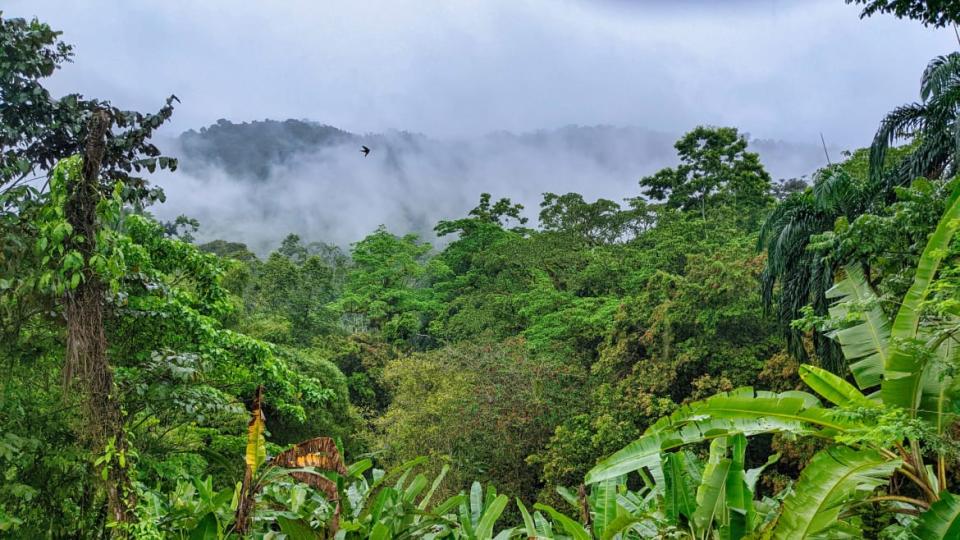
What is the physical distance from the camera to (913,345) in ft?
9.92

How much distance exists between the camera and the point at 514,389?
1164cm

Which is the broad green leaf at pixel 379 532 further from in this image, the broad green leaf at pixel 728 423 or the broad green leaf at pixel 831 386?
the broad green leaf at pixel 831 386

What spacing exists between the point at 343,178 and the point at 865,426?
9742 centimetres

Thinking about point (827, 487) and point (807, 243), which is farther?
point (807, 243)

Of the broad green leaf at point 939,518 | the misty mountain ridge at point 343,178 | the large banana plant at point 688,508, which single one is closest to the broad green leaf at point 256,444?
the large banana plant at point 688,508

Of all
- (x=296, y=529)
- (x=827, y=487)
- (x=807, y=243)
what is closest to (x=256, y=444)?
(x=296, y=529)

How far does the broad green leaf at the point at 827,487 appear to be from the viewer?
2.57 m

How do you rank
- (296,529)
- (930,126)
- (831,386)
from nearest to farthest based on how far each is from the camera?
(296,529)
(831,386)
(930,126)

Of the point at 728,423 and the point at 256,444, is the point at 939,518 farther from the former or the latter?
the point at 256,444

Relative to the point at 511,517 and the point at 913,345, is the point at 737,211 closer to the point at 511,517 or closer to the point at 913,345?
the point at 511,517

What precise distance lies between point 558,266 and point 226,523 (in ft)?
57.3

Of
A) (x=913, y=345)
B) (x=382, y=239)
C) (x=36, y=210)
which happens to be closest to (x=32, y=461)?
(x=36, y=210)

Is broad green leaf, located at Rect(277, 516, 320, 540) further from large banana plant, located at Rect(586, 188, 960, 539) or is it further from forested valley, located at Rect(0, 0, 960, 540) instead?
large banana plant, located at Rect(586, 188, 960, 539)

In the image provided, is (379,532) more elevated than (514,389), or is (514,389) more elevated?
(514,389)
